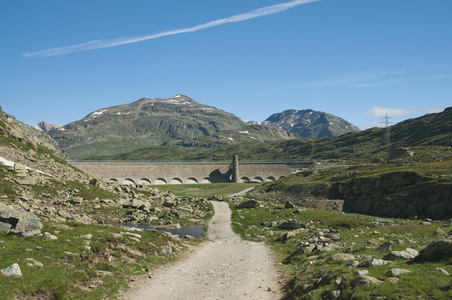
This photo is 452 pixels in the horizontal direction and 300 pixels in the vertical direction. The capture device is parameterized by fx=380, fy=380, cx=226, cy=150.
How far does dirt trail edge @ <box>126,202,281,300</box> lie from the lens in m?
21.0

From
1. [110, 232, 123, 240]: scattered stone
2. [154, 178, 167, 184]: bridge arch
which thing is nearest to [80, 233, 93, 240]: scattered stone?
[110, 232, 123, 240]: scattered stone

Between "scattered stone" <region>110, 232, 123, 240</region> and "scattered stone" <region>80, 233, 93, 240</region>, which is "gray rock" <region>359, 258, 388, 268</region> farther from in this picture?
"scattered stone" <region>80, 233, 93, 240</region>

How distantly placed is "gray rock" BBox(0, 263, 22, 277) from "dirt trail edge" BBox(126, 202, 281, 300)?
5430 millimetres

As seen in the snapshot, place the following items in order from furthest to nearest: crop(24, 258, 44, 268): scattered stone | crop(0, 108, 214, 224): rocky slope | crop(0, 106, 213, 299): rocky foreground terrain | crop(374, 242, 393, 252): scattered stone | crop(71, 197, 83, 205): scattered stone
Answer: crop(71, 197, 83, 205): scattered stone < crop(0, 108, 214, 224): rocky slope < crop(374, 242, 393, 252): scattered stone < crop(24, 258, 44, 268): scattered stone < crop(0, 106, 213, 299): rocky foreground terrain

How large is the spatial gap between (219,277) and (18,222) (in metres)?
13.6

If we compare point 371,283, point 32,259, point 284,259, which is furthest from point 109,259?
point 371,283

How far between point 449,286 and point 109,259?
18.8 metres

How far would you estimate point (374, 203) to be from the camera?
68125mm

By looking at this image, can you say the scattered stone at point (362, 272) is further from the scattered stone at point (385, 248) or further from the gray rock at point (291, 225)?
the gray rock at point (291, 225)

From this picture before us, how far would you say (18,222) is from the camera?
2481 cm

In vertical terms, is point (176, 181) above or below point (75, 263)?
below

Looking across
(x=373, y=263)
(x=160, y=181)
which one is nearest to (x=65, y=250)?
(x=373, y=263)

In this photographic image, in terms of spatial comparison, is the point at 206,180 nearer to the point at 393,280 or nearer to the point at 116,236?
the point at 116,236

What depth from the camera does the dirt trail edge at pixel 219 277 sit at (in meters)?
21.0
